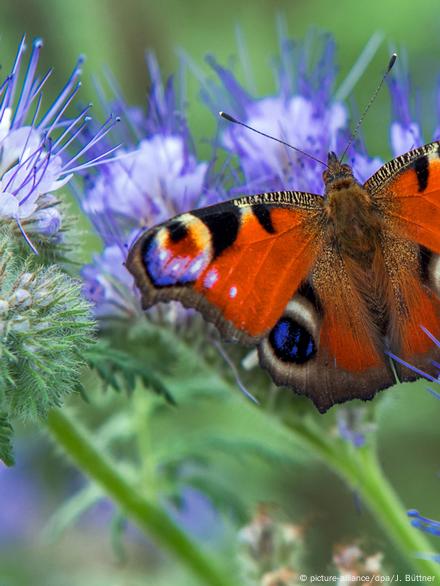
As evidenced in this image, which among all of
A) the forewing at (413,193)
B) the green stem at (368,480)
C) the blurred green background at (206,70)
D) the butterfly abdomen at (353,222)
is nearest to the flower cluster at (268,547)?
the green stem at (368,480)

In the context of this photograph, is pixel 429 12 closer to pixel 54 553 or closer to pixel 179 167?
pixel 179 167

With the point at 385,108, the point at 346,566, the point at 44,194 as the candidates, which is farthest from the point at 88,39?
the point at 346,566

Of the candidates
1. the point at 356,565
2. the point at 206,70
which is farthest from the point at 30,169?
the point at 206,70

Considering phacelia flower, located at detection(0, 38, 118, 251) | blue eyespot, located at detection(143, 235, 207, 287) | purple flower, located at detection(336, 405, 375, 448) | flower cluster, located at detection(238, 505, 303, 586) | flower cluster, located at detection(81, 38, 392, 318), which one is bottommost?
flower cluster, located at detection(238, 505, 303, 586)

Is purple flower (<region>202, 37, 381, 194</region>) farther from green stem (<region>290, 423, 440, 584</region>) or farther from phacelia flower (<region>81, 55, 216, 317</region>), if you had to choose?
green stem (<region>290, 423, 440, 584</region>)

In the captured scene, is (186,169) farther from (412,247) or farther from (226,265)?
(412,247)

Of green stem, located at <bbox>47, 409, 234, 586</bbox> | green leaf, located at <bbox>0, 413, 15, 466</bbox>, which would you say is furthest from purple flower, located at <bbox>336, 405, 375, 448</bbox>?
green leaf, located at <bbox>0, 413, 15, 466</bbox>

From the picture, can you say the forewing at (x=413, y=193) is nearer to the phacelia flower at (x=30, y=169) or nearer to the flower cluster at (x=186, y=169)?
the flower cluster at (x=186, y=169)
